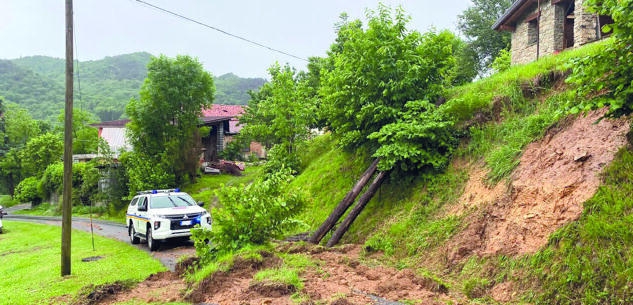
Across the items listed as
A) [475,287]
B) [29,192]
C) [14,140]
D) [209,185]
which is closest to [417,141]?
[475,287]

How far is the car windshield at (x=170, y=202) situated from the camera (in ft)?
45.8

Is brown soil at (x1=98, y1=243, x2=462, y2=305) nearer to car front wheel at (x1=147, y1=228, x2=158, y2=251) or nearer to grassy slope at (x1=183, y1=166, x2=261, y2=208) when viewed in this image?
car front wheel at (x1=147, y1=228, x2=158, y2=251)

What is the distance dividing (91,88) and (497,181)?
156 m

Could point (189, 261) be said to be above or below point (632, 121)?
below

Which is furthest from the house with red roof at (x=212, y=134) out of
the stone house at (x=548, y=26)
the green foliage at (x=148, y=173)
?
the stone house at (x=548, y=26)

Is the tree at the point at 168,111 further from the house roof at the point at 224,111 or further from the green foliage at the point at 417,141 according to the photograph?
the green foliage at the point at 417,141

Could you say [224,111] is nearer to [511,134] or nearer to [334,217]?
[334,217]

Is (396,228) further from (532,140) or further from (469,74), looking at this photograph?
(469,74)

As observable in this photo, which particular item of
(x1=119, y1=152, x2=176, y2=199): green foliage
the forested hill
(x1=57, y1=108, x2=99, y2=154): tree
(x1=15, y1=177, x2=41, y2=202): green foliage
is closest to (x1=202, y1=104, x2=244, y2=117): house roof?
(x1=57, y1=108, x2=99, y2=154): tree

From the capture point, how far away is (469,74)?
36344mm

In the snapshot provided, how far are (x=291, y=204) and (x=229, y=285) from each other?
256cm

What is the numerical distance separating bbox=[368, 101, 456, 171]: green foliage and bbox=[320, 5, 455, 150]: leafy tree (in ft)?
2.91

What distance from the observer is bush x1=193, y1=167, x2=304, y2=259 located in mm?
8719

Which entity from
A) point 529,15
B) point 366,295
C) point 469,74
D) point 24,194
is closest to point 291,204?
point 366,295
